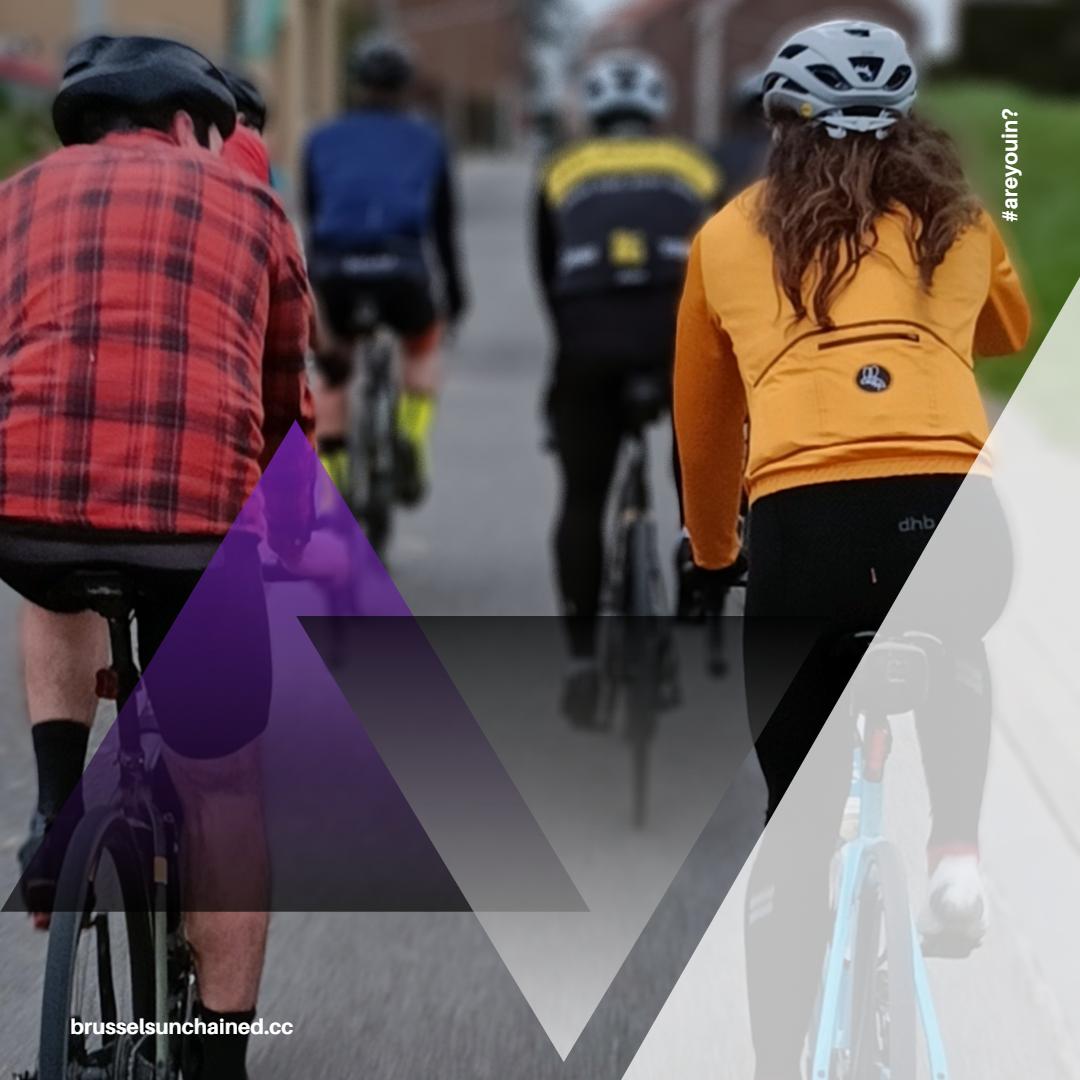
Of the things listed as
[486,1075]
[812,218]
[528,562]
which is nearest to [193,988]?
[486,1075]

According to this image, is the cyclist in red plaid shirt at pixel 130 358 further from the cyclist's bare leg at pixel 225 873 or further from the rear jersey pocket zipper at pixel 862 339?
the rear jersey pocket zipper at pixel 862 339

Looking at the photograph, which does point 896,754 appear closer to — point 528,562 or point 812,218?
point 812,218

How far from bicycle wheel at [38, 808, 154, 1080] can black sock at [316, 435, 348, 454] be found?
5.00 m

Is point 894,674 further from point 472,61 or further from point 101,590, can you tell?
point 472,61

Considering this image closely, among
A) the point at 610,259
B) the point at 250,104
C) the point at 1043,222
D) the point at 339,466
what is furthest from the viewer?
the point at 1043,222

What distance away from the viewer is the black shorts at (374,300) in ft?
25.8

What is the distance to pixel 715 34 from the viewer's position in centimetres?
8238

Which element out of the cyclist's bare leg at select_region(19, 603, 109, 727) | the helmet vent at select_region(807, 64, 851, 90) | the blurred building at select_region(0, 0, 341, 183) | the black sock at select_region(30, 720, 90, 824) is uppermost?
the blurred building at select_region(0, 0, 341, 183)

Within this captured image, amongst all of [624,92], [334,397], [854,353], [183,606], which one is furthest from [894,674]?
[334,397]

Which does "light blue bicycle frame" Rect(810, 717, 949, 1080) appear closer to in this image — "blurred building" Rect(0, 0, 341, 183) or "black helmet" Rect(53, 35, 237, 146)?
"black helmet" Rect(53, 35, 237, 146)

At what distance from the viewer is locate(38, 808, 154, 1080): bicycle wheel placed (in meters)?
2.89

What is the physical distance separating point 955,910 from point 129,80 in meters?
1.75

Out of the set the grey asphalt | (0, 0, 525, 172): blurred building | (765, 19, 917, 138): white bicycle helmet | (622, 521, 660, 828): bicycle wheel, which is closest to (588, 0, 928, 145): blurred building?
(0, 0, 525, 172): blurred building

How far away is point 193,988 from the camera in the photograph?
3.35 metres
